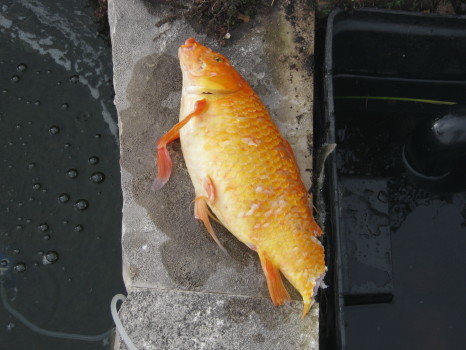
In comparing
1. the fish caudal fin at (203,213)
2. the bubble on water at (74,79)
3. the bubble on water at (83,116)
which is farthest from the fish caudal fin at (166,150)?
the bubble on water at (74,79)

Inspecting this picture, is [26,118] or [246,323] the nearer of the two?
[246,323]

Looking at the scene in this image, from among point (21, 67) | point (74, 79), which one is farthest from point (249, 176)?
point (21, 67)

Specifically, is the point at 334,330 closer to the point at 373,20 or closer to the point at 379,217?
the point at 379,217

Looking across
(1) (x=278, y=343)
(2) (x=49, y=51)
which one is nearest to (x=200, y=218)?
(1) (x=278, y=343)

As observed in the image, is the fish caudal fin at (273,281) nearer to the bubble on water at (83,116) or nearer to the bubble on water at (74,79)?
the bubble on water at (83,116)

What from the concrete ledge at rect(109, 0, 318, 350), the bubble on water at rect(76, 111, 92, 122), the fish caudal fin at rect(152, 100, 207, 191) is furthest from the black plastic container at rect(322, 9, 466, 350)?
the bubble on water at rect(76, 111, 92, 122)
